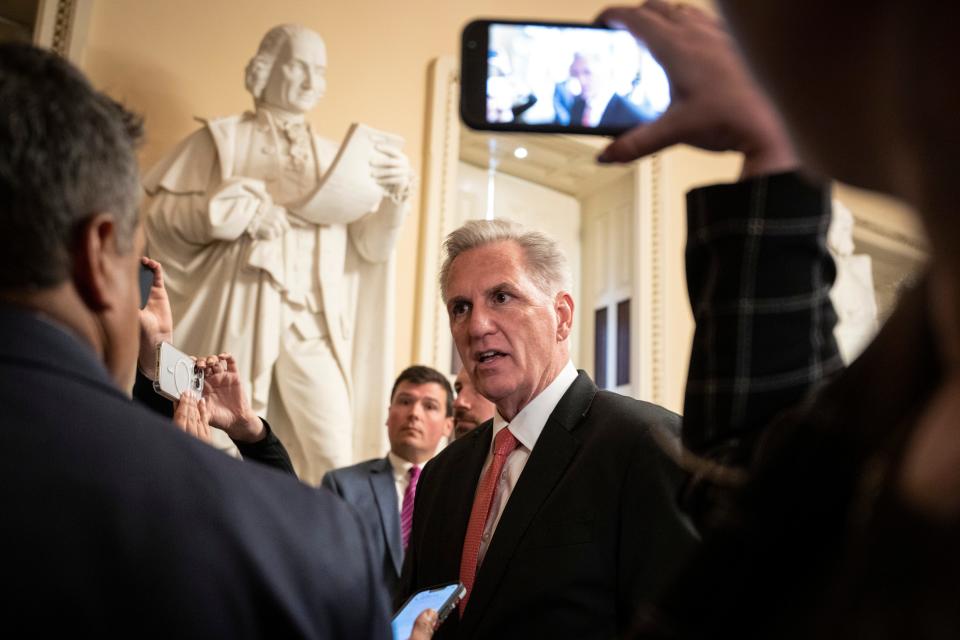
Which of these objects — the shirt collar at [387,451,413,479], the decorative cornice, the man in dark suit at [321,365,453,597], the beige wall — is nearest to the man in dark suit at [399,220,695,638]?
the man in dark suit at [321,365,453,597]

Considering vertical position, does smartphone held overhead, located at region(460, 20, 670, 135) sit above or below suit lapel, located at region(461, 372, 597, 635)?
above

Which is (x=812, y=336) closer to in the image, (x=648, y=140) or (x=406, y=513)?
(x=648, y=140)

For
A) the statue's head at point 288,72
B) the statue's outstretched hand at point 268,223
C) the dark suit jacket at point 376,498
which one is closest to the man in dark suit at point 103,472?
the dark suit jacket at point 376,498

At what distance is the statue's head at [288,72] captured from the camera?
5.35 metres

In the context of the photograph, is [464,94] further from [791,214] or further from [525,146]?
[525,146]

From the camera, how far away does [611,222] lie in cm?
771

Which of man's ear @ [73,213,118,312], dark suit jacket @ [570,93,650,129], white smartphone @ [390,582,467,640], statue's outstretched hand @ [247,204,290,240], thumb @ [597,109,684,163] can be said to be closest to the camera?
thumb @ [597,109,684,163]

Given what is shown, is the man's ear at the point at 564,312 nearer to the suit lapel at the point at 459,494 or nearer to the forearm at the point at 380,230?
the suit lapel at the point at 459,494

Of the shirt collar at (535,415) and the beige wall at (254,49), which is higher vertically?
the beige wall at (254,49)

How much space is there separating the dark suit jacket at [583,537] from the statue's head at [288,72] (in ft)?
11.9

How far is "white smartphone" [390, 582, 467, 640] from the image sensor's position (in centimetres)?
169

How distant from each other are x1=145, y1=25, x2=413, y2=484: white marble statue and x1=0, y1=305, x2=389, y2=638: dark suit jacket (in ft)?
13.0

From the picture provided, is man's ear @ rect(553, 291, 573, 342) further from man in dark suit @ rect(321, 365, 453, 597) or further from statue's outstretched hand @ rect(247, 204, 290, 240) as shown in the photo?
statue's outstretched hand @ rect(247, 204, 290, 240)

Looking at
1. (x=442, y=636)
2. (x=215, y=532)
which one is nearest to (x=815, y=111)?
(x=215, y=532)
